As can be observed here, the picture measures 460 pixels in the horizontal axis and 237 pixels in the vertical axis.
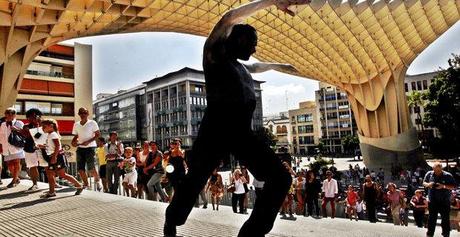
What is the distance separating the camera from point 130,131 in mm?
90625

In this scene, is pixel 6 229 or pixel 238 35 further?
pixel 6 229

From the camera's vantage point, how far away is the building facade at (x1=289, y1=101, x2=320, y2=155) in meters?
96.4

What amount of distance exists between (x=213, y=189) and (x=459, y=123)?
27.4 m

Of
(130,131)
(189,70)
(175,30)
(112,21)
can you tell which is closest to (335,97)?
(189,70)

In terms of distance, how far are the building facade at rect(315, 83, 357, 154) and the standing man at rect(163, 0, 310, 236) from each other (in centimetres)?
8706

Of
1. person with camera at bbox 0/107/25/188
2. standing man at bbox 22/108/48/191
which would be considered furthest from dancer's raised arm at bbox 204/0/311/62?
person with camera at bbox 0/107/25/188

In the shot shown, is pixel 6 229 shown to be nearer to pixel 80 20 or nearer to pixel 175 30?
pixel 80 20

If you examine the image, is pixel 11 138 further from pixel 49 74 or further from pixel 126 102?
pixel 126 102

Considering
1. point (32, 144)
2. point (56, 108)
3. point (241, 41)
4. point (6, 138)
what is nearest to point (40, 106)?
point (56, 108)

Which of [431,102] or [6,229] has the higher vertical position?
[431,102]

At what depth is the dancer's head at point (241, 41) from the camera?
269cm

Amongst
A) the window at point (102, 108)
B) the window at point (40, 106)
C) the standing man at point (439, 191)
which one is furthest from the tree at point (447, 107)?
the window at point (102, 108)

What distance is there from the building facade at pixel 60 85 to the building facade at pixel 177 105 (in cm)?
1991

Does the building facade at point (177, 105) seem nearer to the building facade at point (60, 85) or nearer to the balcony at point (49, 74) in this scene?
the building facade at point (60, 85)
